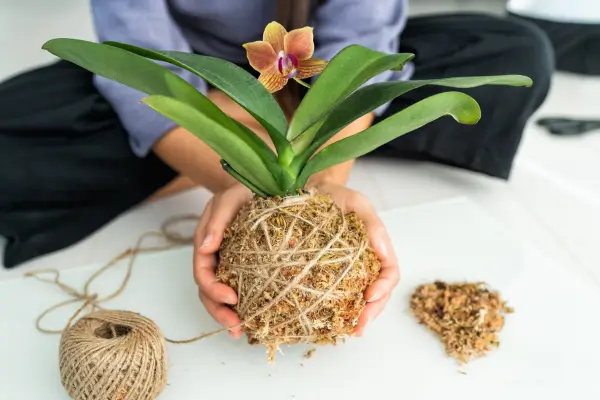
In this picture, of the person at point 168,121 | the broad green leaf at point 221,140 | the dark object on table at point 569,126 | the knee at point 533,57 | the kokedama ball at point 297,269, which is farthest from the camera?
the dark object on table at point 569,126

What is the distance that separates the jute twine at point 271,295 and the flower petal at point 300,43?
0.17 meters

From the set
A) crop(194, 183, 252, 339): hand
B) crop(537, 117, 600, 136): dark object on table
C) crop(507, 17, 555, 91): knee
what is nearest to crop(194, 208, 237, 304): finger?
crop(194, 183, 252, 339): hand

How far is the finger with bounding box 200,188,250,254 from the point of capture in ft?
2.53

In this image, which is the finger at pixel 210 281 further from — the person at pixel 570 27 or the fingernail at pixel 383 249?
the person at pixel 570 27

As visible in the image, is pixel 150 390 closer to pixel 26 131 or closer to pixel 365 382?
pixel 365 382

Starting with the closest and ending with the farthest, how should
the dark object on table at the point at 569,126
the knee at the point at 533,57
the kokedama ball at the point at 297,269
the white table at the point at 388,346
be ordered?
the kokedama ball at the point at 297,269 → the white table at the point at 388,346 → the knee at the point at 533,57 → the dark object on table at the point at 569,126

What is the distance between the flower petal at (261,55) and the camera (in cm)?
63

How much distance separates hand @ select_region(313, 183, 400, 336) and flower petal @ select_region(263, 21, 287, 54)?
0.24 m

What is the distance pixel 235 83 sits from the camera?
0.65 metres

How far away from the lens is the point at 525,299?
0.95 m

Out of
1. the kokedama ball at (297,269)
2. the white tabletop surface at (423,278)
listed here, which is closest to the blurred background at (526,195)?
the white tabletop surface at (423,278)

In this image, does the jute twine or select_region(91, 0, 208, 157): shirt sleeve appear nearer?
the jute twine

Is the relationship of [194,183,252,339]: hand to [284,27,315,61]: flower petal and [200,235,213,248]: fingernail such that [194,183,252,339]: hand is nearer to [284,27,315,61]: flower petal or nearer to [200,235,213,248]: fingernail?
[200,235,213,248]: fingernail

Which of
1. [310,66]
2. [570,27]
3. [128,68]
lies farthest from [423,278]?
[570,27]
